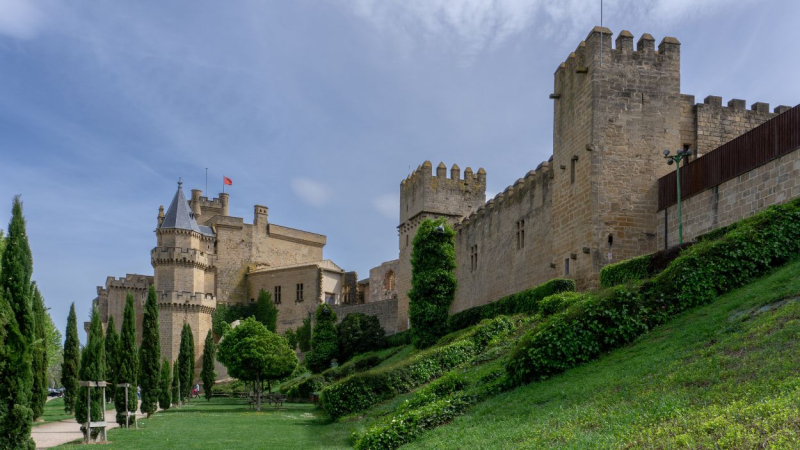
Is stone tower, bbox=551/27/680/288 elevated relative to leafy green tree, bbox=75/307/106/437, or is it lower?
elevated

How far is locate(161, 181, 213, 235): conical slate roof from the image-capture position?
196 feet

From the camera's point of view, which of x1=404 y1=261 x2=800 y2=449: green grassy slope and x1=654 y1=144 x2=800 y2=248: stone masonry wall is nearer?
x1=404 y1=261 x2=800 y2=449: green grassy slope

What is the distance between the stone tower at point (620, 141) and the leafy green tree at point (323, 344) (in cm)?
1966

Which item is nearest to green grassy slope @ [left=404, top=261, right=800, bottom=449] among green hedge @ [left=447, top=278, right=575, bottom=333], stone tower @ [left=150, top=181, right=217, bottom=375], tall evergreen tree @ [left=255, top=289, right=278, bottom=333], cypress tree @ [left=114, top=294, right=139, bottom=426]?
green hedge @ [left=447, top=278, right=575, bottom=333]

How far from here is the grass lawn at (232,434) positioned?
1611 centimetres

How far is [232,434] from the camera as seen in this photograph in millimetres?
18969

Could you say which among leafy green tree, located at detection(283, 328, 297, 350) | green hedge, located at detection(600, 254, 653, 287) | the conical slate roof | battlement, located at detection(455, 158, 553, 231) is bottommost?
leafy green tree, located at detection(283, 328, 297, 350)

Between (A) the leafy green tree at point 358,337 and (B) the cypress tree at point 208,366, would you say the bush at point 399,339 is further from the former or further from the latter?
(B) the cypress tree at point 208,366

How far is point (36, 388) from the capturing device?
24.4 meters

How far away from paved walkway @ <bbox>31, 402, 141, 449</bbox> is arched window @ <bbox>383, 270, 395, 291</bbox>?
34.7m

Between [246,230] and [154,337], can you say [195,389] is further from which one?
[154,337]

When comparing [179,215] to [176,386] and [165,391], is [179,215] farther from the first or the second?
[165,391]

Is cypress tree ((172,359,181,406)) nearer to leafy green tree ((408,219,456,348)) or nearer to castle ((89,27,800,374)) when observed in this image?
castle ((89,27,800,374))

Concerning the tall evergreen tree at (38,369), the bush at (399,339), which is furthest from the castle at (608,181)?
the tall evergreen tree at (38,369)
